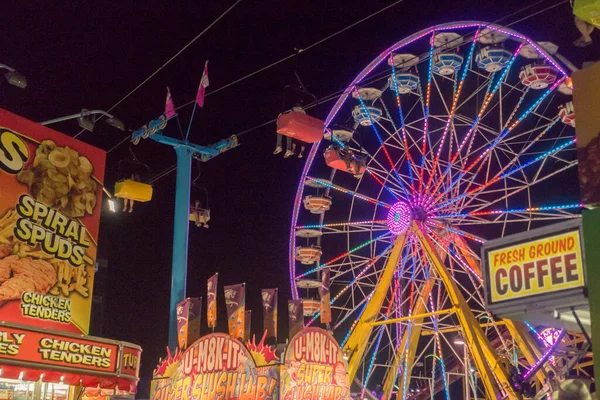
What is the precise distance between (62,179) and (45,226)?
3.00 feet

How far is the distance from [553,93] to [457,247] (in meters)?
4.41

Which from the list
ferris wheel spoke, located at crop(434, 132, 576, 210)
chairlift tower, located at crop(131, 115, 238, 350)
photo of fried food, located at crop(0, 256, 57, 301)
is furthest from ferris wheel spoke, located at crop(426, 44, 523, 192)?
photo of fried food, located at crop(0, 256, 57, 301)

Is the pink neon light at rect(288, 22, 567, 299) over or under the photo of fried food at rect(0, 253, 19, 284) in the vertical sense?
over

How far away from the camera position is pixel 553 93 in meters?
17.4

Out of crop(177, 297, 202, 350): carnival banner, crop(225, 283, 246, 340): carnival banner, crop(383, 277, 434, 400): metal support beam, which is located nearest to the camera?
crop(225, 283, 246, 340): carnival banner

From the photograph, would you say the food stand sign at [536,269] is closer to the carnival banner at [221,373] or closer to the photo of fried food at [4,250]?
the carnival banner at [221,373]

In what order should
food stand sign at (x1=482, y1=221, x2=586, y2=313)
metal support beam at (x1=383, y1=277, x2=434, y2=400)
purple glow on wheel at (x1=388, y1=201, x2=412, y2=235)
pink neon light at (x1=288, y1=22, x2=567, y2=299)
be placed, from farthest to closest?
metal support beam at (x1=383, y1=277, x2=434, y2=400) < purple glow on wheel at (x1=388, y1=201, x2=412, y2=235) < pink neon light at (x1=288, y1=22, x2=567, y2=299) < food stand sign at (x1=482, y1=221, x2=586, y2=313)

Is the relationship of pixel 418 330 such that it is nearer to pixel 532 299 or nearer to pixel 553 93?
pixel 553 93

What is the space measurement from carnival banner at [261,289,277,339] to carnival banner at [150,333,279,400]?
42.0 inches

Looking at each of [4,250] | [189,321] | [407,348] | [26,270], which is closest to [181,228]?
[189,321]

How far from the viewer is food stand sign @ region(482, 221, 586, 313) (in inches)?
284

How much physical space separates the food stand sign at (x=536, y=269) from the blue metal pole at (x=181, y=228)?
10.6 meters

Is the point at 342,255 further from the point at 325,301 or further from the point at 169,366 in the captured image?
the point at 169,366

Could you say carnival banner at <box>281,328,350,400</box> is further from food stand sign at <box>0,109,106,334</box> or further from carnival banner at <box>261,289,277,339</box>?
food stand sign at <box>0,109,106,334</box>
